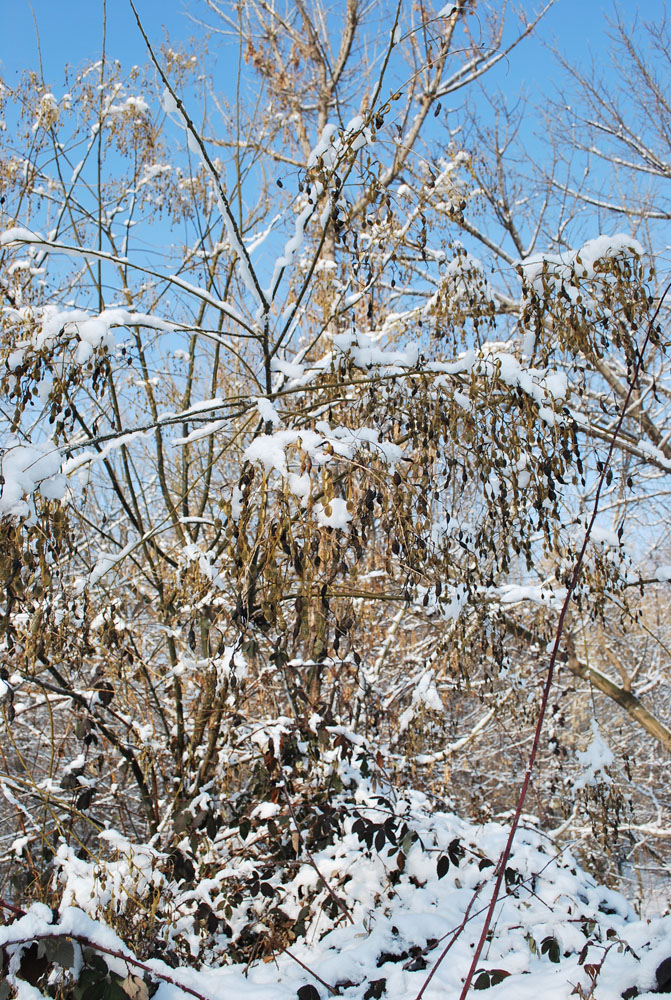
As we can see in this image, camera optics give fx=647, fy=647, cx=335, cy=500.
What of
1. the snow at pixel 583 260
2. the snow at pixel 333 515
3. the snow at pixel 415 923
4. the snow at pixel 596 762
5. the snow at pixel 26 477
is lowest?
the snow at pixel 596 762

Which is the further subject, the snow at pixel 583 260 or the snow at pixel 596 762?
the snow at pixel 596 762

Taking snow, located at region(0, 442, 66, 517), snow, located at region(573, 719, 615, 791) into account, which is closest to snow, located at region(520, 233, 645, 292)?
snow, located at region(0, 442, 66, 517)

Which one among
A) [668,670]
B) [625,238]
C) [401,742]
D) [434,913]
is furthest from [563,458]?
[668,670]

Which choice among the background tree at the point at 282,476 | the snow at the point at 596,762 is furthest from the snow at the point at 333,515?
the snow at the point at 596,762

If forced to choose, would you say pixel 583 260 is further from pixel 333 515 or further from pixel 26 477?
pixel 26 477

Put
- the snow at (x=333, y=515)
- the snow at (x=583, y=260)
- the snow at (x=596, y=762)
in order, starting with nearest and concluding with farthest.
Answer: the snow at (x=333, y=515)
the snow at (x=583, y=260)
the snow at (x=596, y=762)

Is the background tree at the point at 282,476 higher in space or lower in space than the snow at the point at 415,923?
higher

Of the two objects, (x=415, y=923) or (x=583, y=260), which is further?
(x=415, y=923)

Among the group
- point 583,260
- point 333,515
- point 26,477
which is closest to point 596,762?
point 583,260

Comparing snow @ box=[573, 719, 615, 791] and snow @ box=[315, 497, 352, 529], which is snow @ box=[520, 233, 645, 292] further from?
→ snow @ box=[573, 719, 615, 791]

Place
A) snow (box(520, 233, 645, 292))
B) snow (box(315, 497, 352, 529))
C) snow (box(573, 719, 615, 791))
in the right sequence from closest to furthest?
snow (box(315, 497, 352, 529)), snow (box(520, 233, 645, 292)), snow (box(573, 719, 615, 791))

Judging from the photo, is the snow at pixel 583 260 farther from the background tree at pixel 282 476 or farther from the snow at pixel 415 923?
the snow at pixel 415 923

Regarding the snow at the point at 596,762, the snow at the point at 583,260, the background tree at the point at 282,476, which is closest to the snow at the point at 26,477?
the background tree at the point at 282,476

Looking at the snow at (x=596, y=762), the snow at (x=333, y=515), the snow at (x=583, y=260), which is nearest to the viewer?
the snow at (x=333, y=515)
